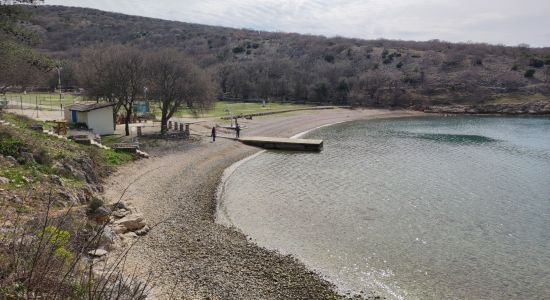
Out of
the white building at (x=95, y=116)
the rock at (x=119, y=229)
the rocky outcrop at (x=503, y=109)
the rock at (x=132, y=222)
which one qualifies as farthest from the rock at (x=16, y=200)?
the rocky outcrop at (x=503, y=109)

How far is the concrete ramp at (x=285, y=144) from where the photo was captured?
127ft

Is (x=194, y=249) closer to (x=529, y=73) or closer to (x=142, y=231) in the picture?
(x=142, y=231)

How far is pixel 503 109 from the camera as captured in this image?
244 feet

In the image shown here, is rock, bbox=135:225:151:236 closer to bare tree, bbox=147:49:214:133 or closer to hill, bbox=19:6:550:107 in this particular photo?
bare tree, bbox=147:49:214:133

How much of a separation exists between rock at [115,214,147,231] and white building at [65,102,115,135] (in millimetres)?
20274

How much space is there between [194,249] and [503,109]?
238ft

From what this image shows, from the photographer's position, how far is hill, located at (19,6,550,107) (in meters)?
79.4

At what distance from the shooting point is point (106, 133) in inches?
1433

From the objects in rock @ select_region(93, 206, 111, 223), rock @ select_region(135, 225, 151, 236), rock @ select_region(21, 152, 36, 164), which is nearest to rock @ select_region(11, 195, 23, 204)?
rock @ select_region(93, 206, 111, 223)

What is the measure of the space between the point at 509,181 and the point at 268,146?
1942 centimetres

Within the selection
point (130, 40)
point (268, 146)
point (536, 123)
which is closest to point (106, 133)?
point (268, 146)

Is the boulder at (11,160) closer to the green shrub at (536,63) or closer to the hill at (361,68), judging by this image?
the hill at (361,68)

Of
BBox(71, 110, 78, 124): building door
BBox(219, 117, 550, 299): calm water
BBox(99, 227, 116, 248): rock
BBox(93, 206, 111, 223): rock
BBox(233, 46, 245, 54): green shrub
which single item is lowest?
BBox(219, 117, 550, 299): calm water

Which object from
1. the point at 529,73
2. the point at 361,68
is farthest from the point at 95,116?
the point at 529,73
